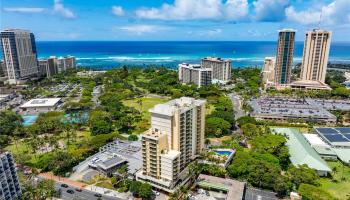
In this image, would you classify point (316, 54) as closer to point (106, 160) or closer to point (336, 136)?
point (336, 136)

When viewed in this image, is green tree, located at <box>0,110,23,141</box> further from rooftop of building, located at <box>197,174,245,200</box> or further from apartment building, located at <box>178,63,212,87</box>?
apartment building, located at <box>178,63,212,87</box>

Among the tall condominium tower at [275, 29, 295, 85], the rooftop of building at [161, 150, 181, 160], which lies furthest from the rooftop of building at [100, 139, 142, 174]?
the tall condominium tower at [275, 29, 295, 85]

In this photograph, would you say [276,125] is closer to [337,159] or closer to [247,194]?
[337,159]

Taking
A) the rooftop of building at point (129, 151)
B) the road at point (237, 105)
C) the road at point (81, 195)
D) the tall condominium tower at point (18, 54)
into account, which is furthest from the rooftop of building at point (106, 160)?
the tall condominium tower at point (18, 54)

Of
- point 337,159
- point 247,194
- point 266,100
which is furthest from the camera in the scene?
point 266,100

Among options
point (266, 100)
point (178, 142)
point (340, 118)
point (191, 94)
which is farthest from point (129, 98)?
point (340, 118)

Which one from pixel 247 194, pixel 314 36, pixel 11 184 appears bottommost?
pixel 247 194
